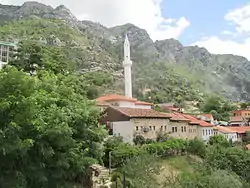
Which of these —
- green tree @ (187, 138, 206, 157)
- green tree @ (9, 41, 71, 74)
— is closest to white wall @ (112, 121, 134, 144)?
green tree @ (187, 138, 206, 157)

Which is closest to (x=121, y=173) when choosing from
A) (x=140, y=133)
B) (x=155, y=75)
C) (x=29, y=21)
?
(x=140, y=133)

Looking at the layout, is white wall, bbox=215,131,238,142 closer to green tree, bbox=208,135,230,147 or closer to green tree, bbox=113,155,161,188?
green tree, bbox=208,135,230,147

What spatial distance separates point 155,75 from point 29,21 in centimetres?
4744

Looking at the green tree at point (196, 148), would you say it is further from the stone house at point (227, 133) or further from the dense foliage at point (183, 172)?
the stone house at point (227, 133)

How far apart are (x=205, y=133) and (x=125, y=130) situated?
2129 centimetres

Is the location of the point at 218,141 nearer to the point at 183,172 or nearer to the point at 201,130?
the point at 201,130

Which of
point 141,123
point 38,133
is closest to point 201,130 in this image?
point 141,123

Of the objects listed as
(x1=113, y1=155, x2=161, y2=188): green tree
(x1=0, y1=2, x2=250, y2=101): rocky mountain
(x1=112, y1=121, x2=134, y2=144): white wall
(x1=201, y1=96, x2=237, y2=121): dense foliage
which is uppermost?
(x1=0, y1=2, x2=250, y2=101): rocky mountain

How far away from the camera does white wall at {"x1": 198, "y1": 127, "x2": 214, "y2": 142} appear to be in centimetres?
5453

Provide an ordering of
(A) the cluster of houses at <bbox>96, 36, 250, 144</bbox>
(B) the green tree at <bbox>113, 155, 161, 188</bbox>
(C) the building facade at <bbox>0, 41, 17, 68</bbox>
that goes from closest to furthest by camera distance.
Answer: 1. (B) the green tree at <bbox>113, 155, 161, 188</bbox>
2. (A) the cluster of houses at <bbox>96, 36, 250, 144</bbox>
3. (C) the building facade at <bbox>0, 41, 17, 68</bbox>

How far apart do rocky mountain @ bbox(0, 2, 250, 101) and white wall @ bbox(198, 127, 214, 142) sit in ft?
136

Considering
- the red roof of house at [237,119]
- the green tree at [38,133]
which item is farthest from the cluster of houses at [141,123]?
the red roof of house at [237,119]

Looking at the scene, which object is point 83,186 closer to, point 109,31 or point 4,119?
point 4,119

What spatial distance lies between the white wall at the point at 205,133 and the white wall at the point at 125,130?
1857 centimetres
